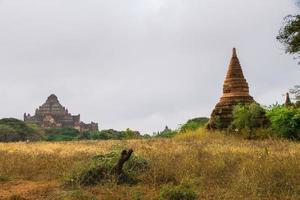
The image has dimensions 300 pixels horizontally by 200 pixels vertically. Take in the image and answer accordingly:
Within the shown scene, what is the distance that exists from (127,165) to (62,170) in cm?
164

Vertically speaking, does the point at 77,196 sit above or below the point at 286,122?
below

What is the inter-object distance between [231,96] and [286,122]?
246 inches

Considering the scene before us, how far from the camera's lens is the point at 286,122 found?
88.5 ft

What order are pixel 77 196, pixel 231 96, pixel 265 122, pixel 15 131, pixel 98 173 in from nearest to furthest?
pixel 77 196 → pixel 98 173 → pixel 265 122 → pixel 231 96 → pixel 15 131

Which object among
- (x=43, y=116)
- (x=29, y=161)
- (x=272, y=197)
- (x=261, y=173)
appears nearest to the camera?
(x=272, y=197)

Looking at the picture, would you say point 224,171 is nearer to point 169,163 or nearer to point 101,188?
point 169,163

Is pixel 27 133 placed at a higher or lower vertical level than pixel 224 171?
higher

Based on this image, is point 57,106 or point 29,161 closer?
point 29,161

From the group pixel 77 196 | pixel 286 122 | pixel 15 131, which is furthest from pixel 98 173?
pixel 15 131

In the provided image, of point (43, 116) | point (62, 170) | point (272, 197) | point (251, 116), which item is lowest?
point (272, 197)

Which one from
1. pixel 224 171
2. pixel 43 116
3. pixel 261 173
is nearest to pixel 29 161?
pixel 224 171

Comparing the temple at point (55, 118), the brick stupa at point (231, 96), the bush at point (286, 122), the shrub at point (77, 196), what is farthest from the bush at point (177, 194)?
the temple at point (55, 118)

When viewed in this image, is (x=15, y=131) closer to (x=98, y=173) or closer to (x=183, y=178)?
(x=98, y=173)

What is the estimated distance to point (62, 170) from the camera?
12.6 meters
